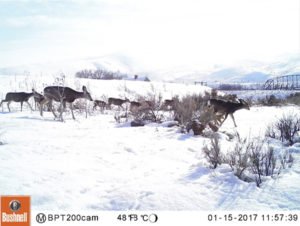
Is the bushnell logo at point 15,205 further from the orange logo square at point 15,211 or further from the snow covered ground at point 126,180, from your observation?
the snow covered ground at point 126,180

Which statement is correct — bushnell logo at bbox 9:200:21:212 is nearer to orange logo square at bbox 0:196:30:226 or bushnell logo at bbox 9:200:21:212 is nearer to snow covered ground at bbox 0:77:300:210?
orange logo square at bbox 0:196:30:226

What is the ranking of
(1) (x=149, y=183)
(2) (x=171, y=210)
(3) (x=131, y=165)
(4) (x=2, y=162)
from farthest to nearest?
(3) (x=131, y=165), (4) (x=2, y=162), (1) (x=149, y=183), (2) (x=171, y=210)

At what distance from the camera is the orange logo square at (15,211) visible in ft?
6.89

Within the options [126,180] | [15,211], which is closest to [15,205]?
[15,211]

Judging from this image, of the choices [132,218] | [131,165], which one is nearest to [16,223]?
[132,218]

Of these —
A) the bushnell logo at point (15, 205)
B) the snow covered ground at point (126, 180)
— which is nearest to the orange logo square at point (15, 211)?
the bushnell logo at point (15, 205)

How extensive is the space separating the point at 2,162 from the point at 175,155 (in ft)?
11.0

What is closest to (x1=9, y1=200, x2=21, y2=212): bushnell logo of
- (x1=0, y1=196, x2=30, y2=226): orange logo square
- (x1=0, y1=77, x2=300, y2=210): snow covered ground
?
(x1=0, y1=196, x2=30, y2=226): orange logo square

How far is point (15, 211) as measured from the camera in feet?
7.08

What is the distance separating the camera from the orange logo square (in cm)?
210

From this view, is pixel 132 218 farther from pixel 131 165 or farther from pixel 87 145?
pixel 87 145

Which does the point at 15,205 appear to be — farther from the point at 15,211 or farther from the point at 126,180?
the point at 126,180

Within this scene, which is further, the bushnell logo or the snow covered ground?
the snow covered ground

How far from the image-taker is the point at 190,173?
11.4 ft
